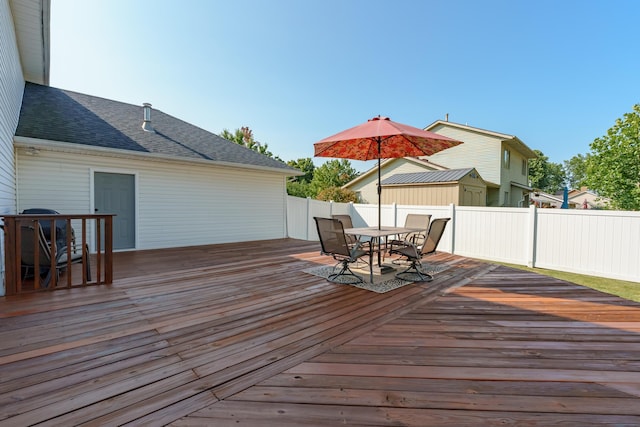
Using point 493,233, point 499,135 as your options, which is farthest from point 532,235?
point 499,135

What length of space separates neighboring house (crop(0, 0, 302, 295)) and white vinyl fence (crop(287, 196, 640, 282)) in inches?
199

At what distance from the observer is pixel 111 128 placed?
7.46 meters

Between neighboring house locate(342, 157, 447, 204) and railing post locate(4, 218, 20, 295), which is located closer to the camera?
railing post locate(4, 218, 20, 295)

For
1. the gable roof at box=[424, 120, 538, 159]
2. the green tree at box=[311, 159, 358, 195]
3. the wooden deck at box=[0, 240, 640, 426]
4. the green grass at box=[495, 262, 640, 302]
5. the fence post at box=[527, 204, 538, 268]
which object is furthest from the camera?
the green tree at box=[311, 159, 358, 195]

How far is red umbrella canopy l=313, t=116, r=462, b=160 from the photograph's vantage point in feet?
14.1

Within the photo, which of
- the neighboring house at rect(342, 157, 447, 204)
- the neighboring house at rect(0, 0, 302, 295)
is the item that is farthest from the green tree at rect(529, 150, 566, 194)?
the neighboring house at rect(0, 0, 302, 295)

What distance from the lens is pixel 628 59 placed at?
37.4 ft

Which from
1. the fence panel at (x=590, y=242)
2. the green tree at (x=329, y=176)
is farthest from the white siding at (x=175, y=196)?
the green tree at (x=329, y=176)

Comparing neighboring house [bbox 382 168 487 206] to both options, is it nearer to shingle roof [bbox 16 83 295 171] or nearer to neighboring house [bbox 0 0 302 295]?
neighboring house [bbox 0 0 302 295]

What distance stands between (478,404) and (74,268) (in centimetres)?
625

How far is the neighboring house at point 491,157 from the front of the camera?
15.4 meters

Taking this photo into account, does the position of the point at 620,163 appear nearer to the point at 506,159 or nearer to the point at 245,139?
the point at 506,159

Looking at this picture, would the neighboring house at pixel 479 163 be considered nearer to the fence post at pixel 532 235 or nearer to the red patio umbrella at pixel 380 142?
the fence post at pixel 532 235

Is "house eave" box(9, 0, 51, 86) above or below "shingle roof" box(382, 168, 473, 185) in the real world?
above
